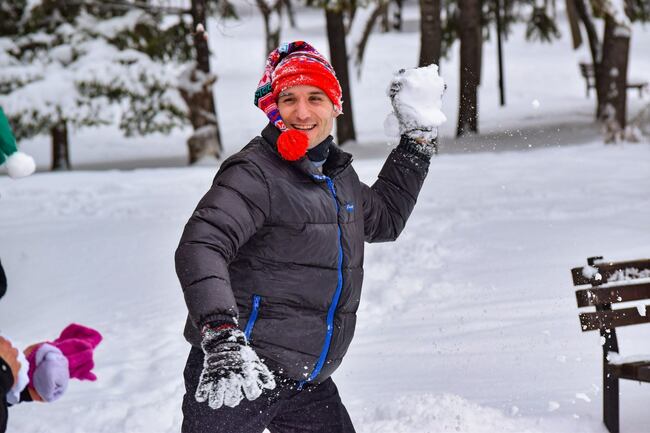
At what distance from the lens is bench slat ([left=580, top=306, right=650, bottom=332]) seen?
16.2 feet

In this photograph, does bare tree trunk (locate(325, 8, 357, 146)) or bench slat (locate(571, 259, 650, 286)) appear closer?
bench slat (locate(571, 259, 650, 286))

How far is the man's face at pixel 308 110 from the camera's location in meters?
3.27

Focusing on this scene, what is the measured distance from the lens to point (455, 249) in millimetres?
9359

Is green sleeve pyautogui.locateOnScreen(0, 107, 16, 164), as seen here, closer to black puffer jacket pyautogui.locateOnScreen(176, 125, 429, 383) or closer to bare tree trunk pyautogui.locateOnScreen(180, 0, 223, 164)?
black puffer jacket pyautogui.locateOnScreen(176, 125, 429, 383)

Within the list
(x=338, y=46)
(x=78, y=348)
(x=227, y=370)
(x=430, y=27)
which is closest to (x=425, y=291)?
(x=78, y=348)

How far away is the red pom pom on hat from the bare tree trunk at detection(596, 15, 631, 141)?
15764 millimetres

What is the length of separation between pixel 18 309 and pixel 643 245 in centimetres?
512

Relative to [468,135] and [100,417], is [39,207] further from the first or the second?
[468,135]

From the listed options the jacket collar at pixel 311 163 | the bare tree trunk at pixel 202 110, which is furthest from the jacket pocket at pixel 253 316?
the bare tree trunk at pixel 202 110

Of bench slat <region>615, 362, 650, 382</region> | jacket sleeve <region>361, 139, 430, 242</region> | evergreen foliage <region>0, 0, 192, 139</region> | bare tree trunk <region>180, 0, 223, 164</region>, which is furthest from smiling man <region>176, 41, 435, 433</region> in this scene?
evergreen foliage <region>0, 0, 192, 139</region>

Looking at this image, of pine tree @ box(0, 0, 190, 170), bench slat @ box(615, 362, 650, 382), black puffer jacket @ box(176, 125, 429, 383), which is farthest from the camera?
pine tree @ box(0, 0, 190, 170)

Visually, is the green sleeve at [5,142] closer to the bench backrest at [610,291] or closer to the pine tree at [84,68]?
the bench backrest at [610,291]

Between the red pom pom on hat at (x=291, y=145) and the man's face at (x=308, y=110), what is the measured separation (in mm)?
123

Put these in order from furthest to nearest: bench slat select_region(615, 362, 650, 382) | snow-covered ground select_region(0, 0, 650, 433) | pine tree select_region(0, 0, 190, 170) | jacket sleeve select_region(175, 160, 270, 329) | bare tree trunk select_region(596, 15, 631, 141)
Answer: pine tree select_region(0, 0, 190, 170) → bare tree trunk select_region(596, 15, 631, 141) → snow-covered ground select_region(0, 0, 650, 433) → bench slat select_region(615, 362, 650, 382) → jacket sleeve select_region(175, 160, 270, 329)
